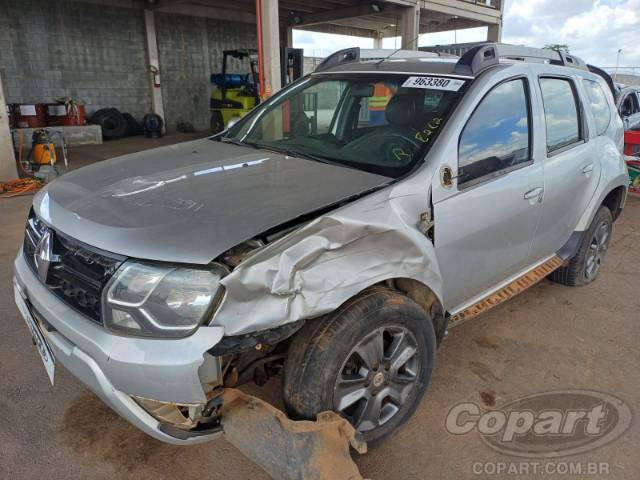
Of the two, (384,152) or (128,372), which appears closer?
(128,372)

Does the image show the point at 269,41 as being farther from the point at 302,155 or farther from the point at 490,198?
the point at 490,198

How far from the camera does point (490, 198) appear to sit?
259cm

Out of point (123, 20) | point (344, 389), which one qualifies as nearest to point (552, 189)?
point (344, 389)

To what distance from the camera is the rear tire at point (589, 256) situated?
12.6ft

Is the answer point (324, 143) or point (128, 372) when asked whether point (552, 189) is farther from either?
point (128, 372)

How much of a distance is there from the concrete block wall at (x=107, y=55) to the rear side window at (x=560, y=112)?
1419cm

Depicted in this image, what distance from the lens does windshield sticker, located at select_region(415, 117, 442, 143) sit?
8.19ft

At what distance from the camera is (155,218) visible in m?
1.91

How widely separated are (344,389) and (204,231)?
88 cm

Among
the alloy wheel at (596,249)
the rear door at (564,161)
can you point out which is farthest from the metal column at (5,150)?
the alloy wheel at (596,249)

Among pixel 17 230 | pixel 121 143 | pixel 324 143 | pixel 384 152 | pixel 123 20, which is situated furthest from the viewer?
pixel 123 20

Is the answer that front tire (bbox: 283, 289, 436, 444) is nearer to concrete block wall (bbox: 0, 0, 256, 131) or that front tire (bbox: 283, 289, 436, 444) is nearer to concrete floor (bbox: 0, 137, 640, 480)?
concrete floor (bbox: 0, 137, 640, 480)

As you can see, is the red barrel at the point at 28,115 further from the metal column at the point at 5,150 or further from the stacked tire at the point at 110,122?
the metal column at the point at 5,150

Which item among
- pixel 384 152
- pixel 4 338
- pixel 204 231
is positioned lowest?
pixel 4 338
